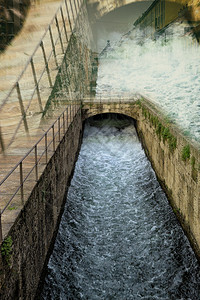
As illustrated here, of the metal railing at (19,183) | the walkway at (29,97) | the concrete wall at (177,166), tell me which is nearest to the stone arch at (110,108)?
the concrete wall at (177,166)

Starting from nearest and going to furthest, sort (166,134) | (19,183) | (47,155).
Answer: (19,183)
(47,155)
(166,134)

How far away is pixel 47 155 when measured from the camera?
639 cm

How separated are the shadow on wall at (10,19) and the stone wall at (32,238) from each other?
242 inches

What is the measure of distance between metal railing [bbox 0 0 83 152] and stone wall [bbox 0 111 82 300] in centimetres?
173

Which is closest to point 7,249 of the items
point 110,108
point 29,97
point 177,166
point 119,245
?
point 119,245

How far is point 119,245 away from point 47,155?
2661 mm

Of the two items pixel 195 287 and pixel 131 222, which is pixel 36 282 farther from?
pixel 131 222

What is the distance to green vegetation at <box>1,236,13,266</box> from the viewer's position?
3305mm

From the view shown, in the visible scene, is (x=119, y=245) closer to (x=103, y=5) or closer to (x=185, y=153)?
(x=185, y=153)

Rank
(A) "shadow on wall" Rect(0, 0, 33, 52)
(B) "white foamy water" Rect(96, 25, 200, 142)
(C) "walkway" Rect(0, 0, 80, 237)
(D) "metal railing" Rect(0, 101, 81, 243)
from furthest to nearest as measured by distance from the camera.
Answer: (B) "white foamy water" Rect(96, 25, 200, 142), (A) "shadow on wall" Rect(0, 0, 33, 52), (C) "walkway" Rect(0, 0, 80, 237), (D) "metal railing" Rect(0, 101, 81, 243)

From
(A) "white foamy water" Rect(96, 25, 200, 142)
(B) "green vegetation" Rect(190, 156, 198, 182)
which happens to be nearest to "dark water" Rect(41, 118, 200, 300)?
(B) "green vegetation" Rect(190, 156, 198, 182)

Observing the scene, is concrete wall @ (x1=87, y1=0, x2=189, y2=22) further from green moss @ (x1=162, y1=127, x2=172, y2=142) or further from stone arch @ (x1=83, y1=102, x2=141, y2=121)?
green moss @ (x1=162, y1=127, x2=172, y2=142)

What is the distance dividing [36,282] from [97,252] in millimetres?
1983

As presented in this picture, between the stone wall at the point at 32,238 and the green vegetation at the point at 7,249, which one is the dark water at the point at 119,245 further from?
the green vegetation at the point at 7,249
